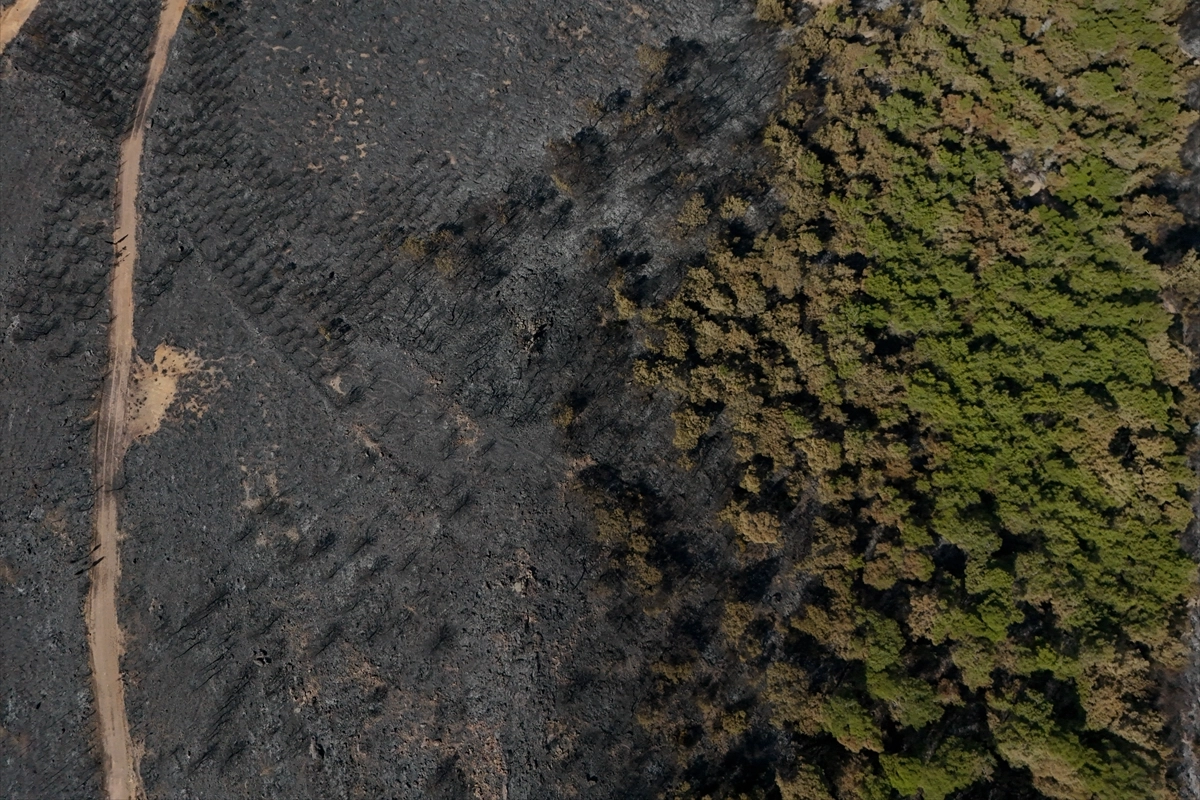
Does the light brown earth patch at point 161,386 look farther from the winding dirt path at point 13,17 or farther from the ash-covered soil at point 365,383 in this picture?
the winding dirt path at point 13,17

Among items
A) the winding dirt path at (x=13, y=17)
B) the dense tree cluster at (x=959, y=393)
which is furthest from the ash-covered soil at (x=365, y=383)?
the dense tree cluster at (x=959, y=393)

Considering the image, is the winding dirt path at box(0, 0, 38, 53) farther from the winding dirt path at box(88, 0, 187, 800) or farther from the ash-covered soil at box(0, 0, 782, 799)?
the winding dirt path at box(88, 0, 187, 800)

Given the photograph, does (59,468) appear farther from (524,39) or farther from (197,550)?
(524,39)

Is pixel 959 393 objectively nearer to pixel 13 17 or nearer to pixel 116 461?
pixel 116 461

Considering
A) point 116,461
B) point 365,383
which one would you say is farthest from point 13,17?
point 365,383

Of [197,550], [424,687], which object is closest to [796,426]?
[424,687]

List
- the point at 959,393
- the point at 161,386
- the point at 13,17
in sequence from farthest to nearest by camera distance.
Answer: the point at 13,17 < the point at 161,386 < the point at 959,393
